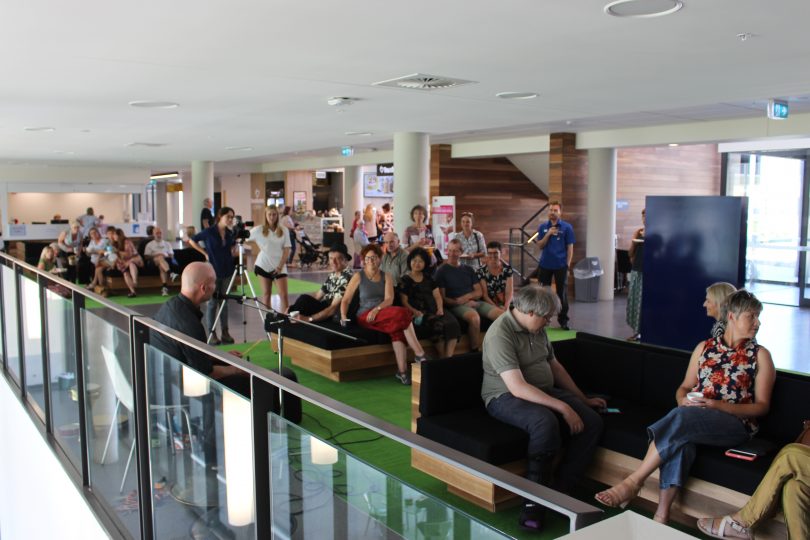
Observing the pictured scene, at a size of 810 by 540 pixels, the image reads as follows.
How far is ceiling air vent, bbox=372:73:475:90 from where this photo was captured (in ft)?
19.3

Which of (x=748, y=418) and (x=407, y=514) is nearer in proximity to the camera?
(x=407, y=514)

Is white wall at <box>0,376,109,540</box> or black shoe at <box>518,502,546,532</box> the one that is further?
white wall at <box>0,376,109,540</box>

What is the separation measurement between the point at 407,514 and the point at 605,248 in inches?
467

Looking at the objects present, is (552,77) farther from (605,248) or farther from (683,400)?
(605,248)

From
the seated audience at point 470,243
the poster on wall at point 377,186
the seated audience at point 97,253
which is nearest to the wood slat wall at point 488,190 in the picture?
the seated audience at point 470,243

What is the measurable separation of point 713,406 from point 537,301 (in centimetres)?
106

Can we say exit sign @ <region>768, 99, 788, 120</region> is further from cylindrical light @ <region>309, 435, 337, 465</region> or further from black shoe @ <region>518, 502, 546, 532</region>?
cylindrical light @ <region>309, 435, 337, 465</region>

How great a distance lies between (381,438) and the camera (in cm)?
514

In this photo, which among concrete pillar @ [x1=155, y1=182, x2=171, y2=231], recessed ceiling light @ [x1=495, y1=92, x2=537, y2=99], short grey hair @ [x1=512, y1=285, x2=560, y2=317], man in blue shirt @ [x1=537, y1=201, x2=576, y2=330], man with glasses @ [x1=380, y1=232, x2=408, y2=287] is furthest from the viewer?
concrete pillar @ [x1=155, y1=182, x2=171, y2=231]

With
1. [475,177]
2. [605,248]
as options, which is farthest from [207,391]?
[475,177]

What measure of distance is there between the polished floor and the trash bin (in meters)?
0.23

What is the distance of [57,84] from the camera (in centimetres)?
605

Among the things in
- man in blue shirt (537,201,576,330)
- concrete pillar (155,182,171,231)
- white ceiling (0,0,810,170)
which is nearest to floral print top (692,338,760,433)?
white ceiling (0,0,810,170)

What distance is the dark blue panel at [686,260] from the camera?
21.3ft
